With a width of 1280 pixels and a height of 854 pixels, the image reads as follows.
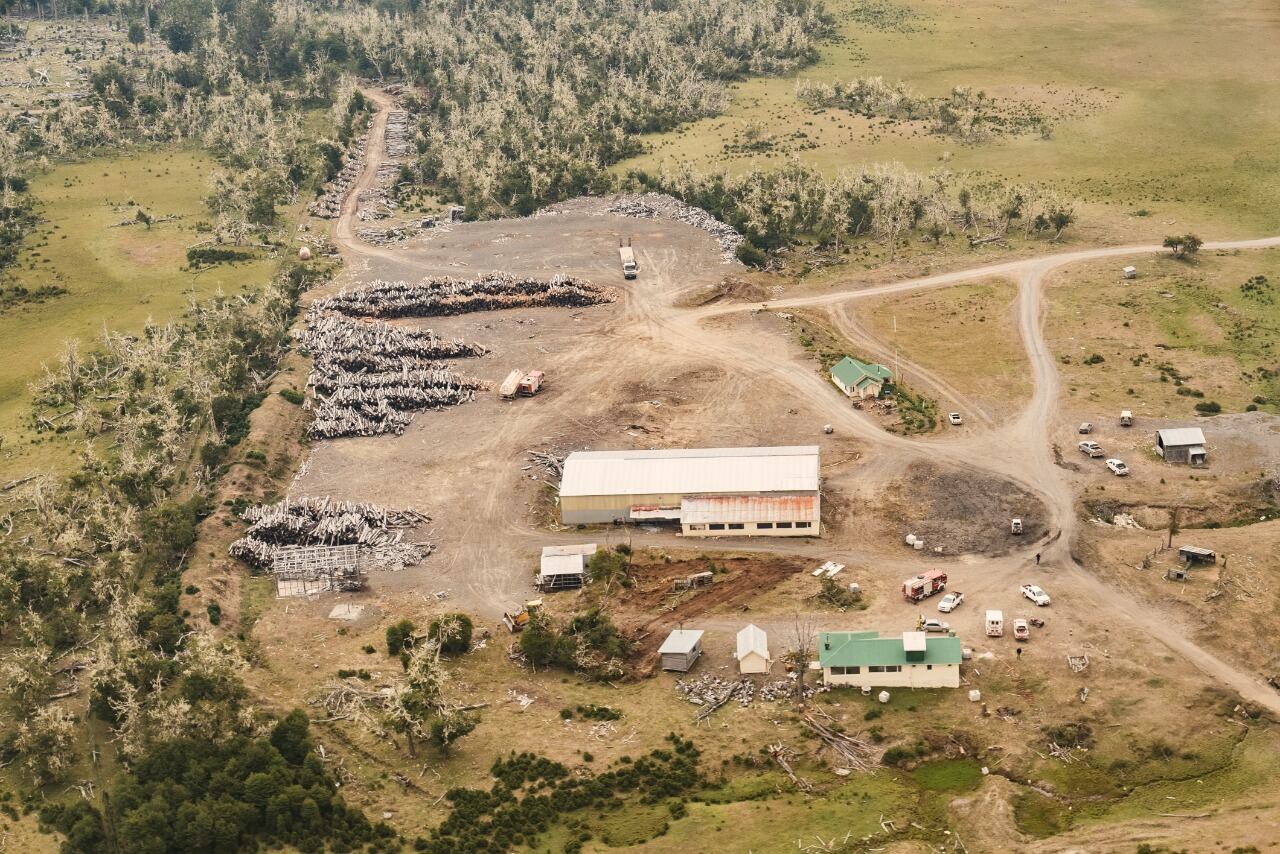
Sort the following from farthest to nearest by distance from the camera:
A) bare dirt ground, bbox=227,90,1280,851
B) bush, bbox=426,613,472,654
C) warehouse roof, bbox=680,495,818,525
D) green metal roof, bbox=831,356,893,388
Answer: green metal roof, bbox=831,356,893,388 → warehouse roof, bbox=680,495,818,525 → bush, bbox=426,613,472,654 → bare dirt ground, bbox=227,90,1280,851

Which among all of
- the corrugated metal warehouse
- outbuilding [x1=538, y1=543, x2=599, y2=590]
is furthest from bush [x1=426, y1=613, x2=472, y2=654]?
the corrugated metal warehouse

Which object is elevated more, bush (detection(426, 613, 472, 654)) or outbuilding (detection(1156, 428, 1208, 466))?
outbuilding (detection(1156, 428, 1208, 466))

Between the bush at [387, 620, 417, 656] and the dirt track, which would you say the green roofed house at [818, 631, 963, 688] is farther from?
the bush at [387, 620, 417, 656]

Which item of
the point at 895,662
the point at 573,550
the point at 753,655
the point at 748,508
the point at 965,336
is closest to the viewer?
the point at 895,662

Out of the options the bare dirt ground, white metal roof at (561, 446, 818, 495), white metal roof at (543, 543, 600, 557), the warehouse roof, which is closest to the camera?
the bare dirt ground

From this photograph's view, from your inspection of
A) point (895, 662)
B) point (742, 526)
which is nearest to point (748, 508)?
point (742, 526)

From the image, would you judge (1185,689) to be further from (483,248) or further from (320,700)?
(483,248)

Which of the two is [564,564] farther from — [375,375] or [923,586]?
[375,375]

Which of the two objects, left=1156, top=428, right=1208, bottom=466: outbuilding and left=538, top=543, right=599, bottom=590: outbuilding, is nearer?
left=538, top=543, right=599, bottom=590: outbuilding

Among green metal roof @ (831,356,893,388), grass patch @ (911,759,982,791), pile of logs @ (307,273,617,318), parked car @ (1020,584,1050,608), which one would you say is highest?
pile of logs @ (307,273,617,318)
